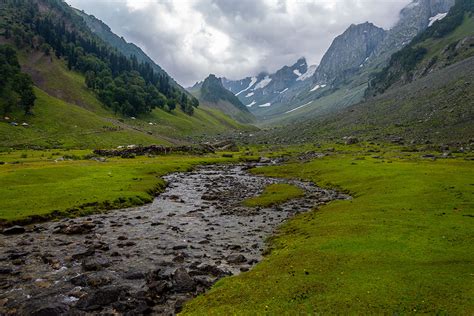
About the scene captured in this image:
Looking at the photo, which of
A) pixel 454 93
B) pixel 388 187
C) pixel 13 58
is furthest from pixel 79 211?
pixel 454 93

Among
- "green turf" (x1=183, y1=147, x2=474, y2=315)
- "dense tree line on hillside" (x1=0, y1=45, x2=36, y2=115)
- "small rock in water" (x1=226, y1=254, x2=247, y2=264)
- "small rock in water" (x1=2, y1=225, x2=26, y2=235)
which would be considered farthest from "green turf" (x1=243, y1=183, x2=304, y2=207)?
"dense tree line on hillside" (x1=0, y1=45, x2=36, y2=115)

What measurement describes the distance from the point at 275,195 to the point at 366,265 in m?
38.7

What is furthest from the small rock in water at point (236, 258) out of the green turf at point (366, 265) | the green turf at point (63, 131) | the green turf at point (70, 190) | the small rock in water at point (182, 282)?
the green turf at point (63, 131)

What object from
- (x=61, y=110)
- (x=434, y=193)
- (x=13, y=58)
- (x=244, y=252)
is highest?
(x=13, y=58)

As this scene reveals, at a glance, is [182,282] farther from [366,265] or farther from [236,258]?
[366,265]

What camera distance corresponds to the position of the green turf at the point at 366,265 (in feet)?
64.8

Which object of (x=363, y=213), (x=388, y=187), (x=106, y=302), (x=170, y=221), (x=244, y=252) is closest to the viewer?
(x=106, y=302)

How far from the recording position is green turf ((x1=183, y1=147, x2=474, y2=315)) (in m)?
19.8

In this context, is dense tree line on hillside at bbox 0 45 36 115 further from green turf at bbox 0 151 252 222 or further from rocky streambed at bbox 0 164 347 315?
rocky streambed at bbox 0 164 347 315

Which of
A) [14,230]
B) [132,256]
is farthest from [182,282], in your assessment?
[14,230]

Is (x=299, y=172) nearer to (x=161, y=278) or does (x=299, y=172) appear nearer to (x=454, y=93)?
(x=161, y=278)

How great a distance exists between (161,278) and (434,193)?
4229 centimetres

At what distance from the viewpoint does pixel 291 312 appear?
19234 mm

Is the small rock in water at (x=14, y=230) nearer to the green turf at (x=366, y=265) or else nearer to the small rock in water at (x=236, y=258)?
A: the small rock in water at (x=236, y=258)
